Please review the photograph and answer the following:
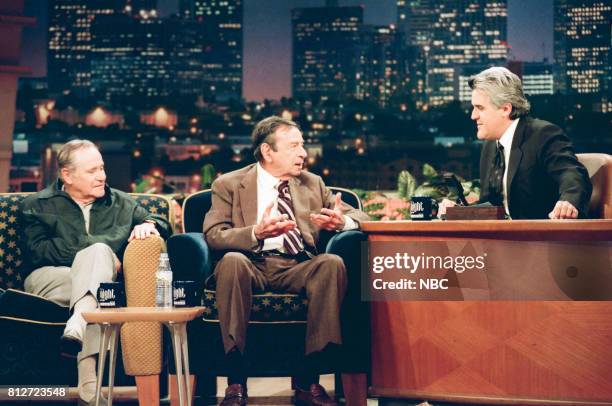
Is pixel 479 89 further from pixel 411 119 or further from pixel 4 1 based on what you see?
pixel 411 119

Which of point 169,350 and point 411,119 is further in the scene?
point 411,119

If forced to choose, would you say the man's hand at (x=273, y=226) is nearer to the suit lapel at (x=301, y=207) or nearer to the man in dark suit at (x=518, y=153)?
the suit lapel at (x=301, y=207)

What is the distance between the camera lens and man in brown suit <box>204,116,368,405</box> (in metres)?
2.95

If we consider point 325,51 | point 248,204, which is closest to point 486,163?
point 248,204

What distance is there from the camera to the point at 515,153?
11.0 feet

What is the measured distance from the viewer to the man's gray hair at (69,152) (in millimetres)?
3500

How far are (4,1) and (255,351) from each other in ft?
26.8

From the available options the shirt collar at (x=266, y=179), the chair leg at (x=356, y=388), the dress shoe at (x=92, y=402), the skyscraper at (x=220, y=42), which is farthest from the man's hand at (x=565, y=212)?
the skyscraper at (x=220, y=42)

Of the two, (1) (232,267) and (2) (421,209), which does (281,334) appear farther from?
(2) (421,209)

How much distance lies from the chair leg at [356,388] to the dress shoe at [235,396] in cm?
42

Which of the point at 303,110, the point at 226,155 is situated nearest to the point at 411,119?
the point at 303,110

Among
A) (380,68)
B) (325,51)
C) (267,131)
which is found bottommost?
(267,131)

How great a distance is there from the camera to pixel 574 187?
10.1 feet

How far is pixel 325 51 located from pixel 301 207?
50.1ft
